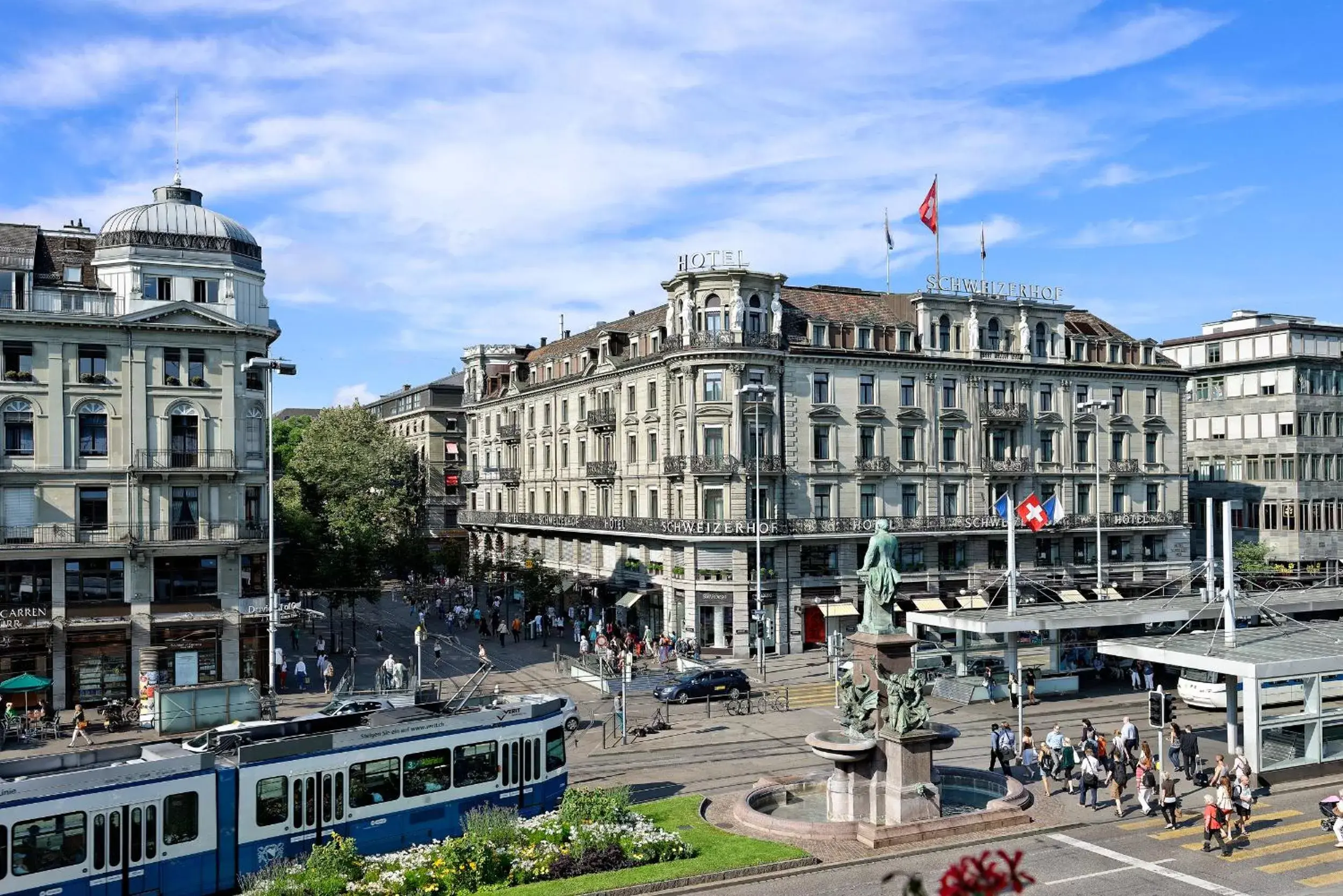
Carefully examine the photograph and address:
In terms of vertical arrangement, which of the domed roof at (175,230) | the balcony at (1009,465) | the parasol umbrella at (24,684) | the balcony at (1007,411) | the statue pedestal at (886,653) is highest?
the domed roof at (175,230)

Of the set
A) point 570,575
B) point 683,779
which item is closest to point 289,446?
point 570,575

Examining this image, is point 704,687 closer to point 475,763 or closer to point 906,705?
point 475,763

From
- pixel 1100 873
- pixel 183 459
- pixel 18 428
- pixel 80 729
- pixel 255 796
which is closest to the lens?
pixel 255 796

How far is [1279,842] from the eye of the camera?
85.0 ft

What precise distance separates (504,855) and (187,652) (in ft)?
93.9

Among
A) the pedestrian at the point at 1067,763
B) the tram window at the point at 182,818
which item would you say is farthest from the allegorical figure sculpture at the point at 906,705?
the tram window at the point at 182,818

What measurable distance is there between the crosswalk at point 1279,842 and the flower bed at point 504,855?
37.4 ft

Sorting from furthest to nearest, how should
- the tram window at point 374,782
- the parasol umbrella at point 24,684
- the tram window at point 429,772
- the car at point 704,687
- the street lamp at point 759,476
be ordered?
the street lamp at point 759,476 < the car at point 704,687 < the parasol umbrella at point 24,684 < the tram window at point 429,772 < the tram window at point 374,782

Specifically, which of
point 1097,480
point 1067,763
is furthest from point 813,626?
point 1067,763

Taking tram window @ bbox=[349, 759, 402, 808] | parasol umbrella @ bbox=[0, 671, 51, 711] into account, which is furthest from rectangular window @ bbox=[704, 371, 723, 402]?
tram window @ bbox=[349, 759, 402, 808]

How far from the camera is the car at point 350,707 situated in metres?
26.7

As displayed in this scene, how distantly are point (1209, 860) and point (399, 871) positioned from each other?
55.0 ft

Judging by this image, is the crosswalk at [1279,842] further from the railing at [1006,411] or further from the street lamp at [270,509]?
the railing at [1006,411]

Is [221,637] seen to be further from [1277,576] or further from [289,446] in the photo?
[1277,576]
